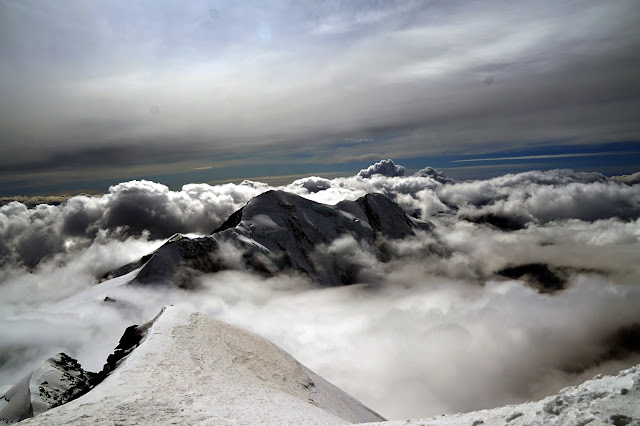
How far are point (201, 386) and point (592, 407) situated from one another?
2362 centimetres

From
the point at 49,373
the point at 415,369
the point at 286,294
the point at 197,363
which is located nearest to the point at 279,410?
the point at 197,363

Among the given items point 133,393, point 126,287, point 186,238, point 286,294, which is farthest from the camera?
point 286,294

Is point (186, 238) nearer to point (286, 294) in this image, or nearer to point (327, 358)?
point (286, 294)

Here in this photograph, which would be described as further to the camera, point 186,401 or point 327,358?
point 327,358

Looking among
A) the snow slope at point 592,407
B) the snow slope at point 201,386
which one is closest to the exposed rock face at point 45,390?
the snow slope at point 201,386

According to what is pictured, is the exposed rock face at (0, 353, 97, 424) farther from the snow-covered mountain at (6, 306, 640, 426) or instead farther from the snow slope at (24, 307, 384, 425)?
the snow slope at (24, 307, 384, 425)

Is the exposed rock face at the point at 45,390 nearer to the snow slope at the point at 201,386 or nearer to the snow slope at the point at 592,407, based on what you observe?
the snow slope at the point at 201,386

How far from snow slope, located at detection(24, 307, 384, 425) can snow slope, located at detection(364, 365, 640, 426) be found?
13.7 meters

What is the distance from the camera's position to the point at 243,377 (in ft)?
98.7

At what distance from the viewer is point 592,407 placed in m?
10.2

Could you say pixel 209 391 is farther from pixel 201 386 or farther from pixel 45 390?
pixel 45 390

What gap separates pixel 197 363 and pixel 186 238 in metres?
138

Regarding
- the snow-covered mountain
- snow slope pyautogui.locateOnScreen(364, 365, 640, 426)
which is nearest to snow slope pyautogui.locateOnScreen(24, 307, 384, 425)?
the snow-covered mountain

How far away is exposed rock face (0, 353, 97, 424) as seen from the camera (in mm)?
32344
